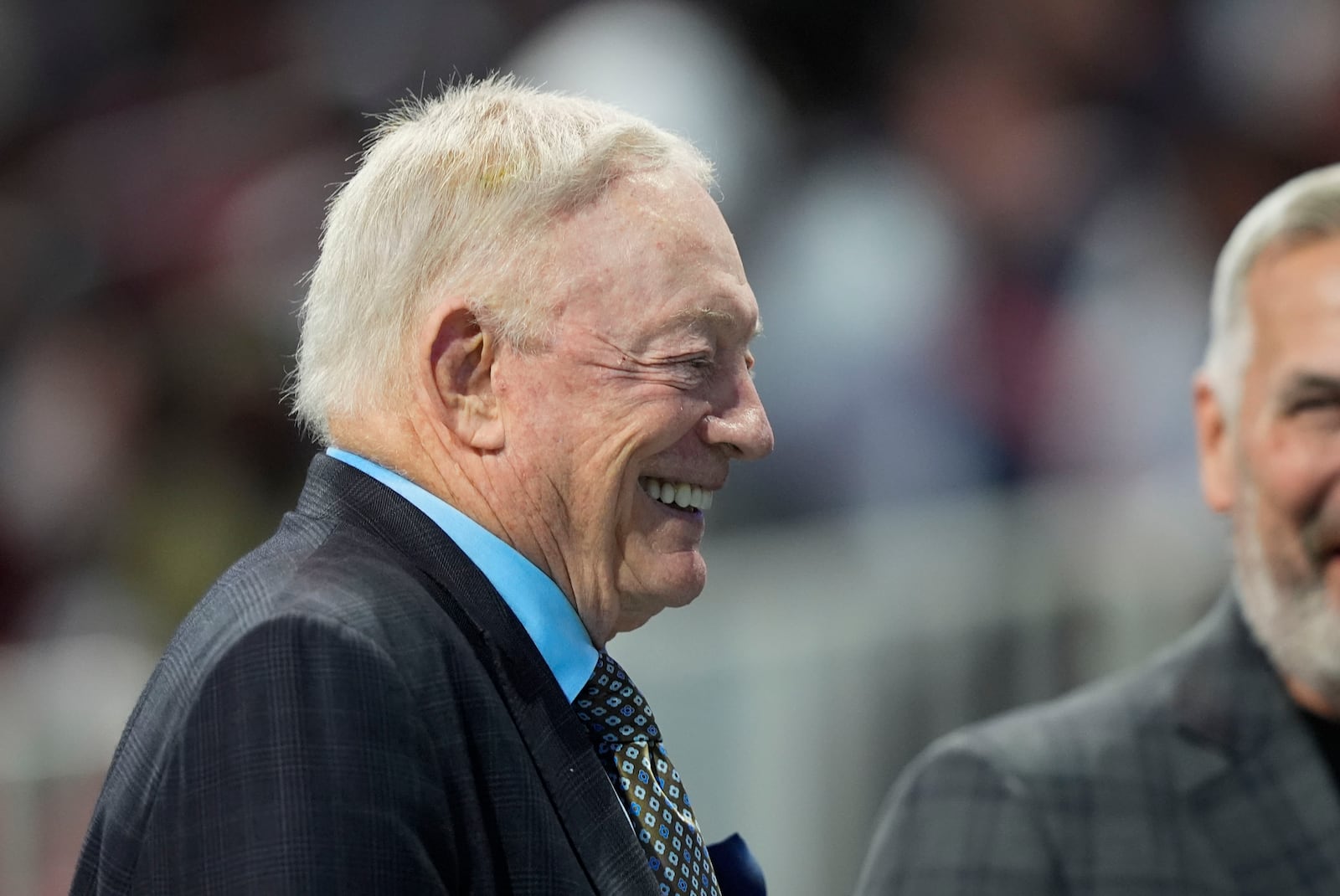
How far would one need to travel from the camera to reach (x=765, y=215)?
5.97 metres

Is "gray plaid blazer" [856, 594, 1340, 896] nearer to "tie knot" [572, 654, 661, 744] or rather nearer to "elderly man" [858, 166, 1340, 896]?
"elderly man" [858, 166, 1340, 896]

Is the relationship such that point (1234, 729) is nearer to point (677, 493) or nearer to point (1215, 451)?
point (1215, 451)

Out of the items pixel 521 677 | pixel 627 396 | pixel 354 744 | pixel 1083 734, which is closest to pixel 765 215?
pixel 1083 734

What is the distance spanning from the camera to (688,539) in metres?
1.91

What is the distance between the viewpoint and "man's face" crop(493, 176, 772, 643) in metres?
1.78

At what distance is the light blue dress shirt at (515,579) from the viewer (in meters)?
1.76

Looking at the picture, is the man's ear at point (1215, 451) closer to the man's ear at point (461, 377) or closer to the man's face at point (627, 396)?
the man's face at point (627, 396)

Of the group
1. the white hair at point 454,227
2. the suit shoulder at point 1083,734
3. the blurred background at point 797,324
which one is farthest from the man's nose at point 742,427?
the blurred background at point 797,324

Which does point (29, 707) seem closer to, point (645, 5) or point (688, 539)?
point (688, 539)

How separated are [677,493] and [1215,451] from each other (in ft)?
3.76

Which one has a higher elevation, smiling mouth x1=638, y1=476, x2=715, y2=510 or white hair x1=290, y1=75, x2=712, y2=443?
white hair x1=290, y1=75, x2=712, y2=443

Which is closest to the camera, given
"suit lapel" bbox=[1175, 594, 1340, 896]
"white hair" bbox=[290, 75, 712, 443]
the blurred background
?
"white hair" bbox=[290, 75, 712, 443]

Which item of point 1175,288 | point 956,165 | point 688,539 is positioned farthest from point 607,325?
point 956,165

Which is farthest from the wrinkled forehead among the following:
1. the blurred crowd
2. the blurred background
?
the blurred crowd
